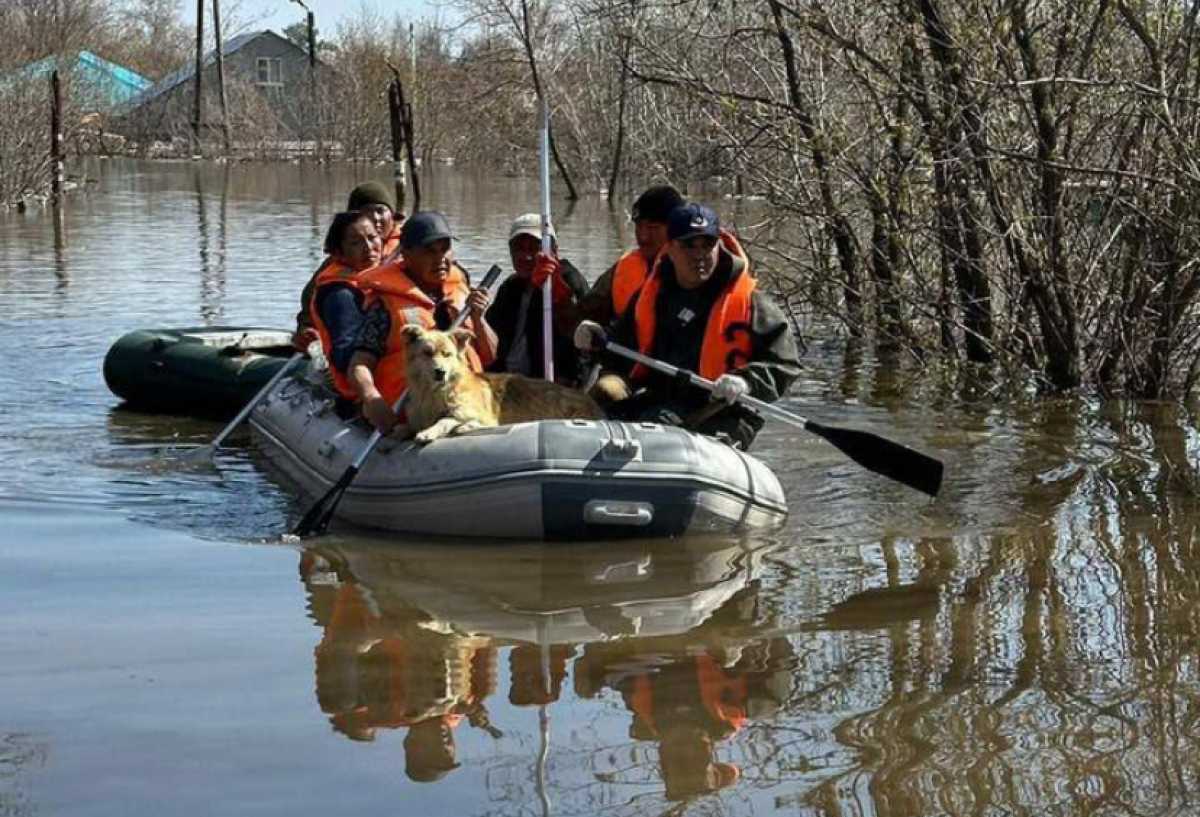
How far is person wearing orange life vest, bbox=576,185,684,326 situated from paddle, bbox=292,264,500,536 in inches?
38.4

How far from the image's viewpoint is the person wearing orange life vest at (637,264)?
29.7ft

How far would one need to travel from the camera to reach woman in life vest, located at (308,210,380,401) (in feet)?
28.7

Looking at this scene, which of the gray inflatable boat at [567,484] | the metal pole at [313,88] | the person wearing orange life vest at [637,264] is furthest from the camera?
the metal pole at [313,88]

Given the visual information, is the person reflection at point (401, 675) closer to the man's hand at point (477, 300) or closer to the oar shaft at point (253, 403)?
the man's hand at point (477, 300)

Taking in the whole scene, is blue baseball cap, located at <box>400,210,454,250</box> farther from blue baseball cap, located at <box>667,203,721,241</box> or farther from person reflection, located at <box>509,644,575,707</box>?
person reflection, located at <box>509,644,575,707</box>

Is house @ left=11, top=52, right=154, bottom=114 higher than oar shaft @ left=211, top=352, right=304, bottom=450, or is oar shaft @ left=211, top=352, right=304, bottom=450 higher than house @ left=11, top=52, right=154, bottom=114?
house @ left=11, top=52, right=154, bottom=114

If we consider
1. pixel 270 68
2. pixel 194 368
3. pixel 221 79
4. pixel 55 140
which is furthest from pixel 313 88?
pixel 194 368

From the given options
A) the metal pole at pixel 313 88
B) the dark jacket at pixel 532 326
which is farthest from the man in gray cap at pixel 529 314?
the metal pole at pixel 313 88

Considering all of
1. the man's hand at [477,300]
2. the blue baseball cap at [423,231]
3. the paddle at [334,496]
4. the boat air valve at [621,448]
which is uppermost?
the blue baseball cap at [423,231]

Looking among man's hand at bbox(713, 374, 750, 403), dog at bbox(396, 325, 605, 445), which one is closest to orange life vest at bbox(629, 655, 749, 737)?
man's hand at bbox(713, 374, 750, 403)

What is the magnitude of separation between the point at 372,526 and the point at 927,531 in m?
2.49

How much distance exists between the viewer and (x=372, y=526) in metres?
8.43

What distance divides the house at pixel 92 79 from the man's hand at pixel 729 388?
2640cm

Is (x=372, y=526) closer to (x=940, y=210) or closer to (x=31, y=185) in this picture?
(x=940, y=210)
